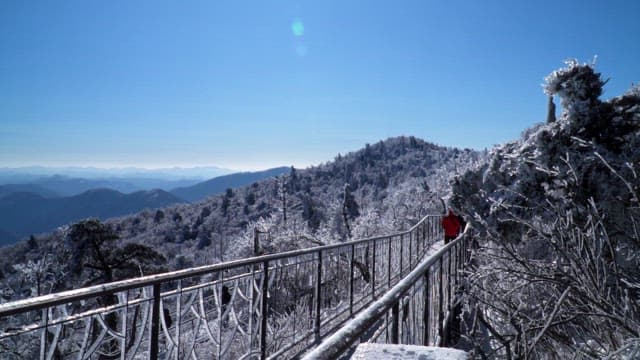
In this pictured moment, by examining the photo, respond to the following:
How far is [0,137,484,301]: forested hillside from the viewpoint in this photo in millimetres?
23250

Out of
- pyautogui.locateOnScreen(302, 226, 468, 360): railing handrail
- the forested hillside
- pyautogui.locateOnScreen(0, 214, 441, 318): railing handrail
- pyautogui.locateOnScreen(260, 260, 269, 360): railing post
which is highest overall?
pyautogui.locateOnScreen(302, 226, 468, 360): railing handrail

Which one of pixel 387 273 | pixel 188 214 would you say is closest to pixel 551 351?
pixel 387 273

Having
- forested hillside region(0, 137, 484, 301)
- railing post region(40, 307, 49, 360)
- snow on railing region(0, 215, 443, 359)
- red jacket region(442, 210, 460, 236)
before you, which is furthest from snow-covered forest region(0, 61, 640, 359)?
railing post region(40, 307, 49, 360)

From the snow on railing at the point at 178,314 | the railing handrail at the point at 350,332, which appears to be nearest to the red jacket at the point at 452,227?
the snow on railing at the point at 178,314

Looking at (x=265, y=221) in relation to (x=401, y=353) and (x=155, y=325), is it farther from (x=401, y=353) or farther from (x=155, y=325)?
(x=401, y=353)

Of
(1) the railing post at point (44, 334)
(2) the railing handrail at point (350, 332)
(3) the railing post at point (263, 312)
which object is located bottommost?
(3) the railing post at point (263, 312)

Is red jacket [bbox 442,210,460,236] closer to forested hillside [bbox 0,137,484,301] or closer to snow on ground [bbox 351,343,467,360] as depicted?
forested hillside [bbox 0,137,484,301]

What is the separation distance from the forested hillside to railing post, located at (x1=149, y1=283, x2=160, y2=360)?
15931mm

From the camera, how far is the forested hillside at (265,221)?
23250 mm

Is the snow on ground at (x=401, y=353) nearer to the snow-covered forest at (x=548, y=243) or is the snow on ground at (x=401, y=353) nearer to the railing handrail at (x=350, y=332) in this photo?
the railing handrail at (x=350, y=332)

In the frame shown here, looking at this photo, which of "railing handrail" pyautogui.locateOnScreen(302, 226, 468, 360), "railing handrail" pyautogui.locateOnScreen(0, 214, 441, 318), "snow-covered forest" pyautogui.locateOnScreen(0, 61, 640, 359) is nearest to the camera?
"railing handrail" pyautogui.locateOnScreen(302, 226, 468, 360)

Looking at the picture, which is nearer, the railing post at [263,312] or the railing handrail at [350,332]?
the railing handrail at [350,332]

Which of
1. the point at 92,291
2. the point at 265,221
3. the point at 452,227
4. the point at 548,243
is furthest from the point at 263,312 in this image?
the point at 265,221

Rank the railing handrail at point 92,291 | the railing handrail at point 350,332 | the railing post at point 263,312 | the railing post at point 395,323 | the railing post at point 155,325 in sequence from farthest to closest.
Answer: the railing post at point 263,312
the railing post at point 155,325
the railing post at point 395,323
the railing handrail at point 92,291
the railing handrail at point 350,332
